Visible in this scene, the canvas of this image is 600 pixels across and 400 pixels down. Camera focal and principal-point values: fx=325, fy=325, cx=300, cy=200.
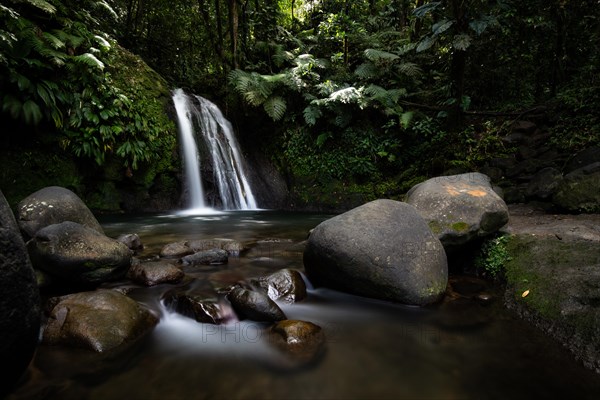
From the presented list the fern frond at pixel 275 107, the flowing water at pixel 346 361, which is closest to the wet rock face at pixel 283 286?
the flowing water at pixel 346 361

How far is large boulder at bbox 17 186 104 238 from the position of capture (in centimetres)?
376

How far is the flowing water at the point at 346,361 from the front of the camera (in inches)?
74.4

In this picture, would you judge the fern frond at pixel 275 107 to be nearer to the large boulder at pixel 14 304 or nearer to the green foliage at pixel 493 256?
the green foliage at pixel 493 256

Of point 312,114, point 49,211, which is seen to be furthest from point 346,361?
point 312,114

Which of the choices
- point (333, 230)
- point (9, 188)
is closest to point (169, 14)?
point (9, 188)

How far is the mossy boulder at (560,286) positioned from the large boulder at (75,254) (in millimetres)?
3705

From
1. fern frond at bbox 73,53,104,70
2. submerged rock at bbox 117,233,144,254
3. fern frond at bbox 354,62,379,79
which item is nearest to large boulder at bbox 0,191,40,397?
submerged rock at bbox 117,233,144,254

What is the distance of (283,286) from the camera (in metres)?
3.17

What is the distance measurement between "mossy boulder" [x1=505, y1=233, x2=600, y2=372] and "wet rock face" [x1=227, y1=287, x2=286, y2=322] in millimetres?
2053

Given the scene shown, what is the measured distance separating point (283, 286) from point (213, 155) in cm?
691

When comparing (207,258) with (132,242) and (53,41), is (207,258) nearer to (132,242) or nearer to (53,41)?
(132,242)

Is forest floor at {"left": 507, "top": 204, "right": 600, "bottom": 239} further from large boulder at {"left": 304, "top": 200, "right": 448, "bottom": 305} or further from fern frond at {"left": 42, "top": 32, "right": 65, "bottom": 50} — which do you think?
fern frond at {"left": 42, "top": 32, "right": 65, "bottom": 50}

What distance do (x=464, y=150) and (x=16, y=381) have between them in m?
8.37

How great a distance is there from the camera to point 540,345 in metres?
2.33
